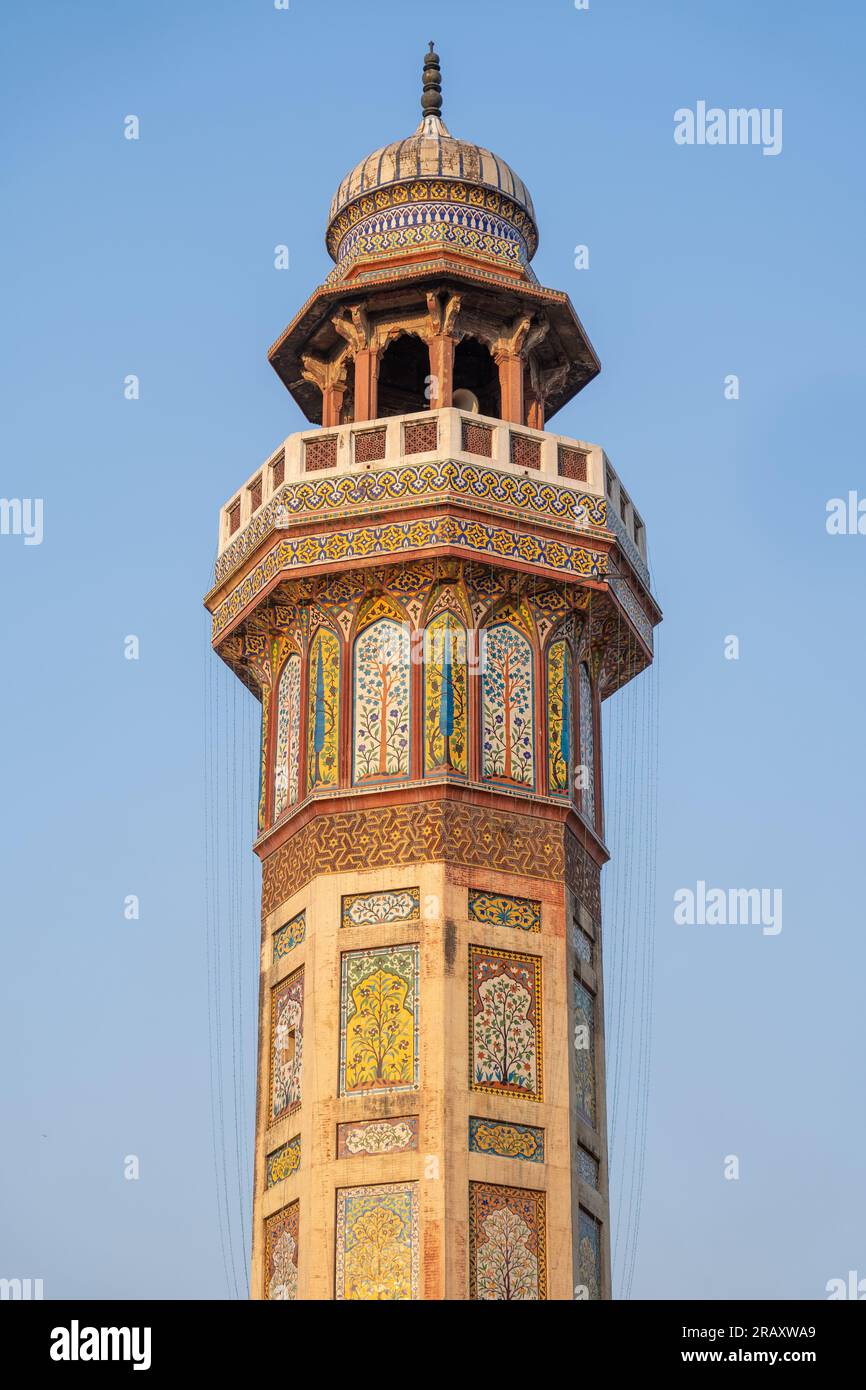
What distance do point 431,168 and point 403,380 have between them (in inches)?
93.7

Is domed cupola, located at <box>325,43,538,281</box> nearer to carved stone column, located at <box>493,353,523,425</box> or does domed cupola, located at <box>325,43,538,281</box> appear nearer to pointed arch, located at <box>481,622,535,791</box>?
carved stone column, located at <box>493,353,523,425</box>

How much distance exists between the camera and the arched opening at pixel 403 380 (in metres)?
28.4

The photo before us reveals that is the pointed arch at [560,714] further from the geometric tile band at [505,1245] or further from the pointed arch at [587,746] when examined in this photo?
the geometric tile band at [505,1245]

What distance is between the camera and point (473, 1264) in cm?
2192

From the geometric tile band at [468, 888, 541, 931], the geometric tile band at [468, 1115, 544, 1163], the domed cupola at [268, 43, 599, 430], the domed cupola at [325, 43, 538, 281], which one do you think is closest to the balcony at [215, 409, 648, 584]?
the domed cupola at [268, 43, 599, 430]

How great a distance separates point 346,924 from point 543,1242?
3421 millimetres

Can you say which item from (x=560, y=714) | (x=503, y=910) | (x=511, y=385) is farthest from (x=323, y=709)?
(x=511, y=385)

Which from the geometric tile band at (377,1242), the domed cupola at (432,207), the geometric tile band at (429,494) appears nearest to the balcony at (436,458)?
the geometric tile band at (429,494)

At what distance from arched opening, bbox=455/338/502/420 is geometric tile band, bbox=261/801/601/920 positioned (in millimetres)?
6234

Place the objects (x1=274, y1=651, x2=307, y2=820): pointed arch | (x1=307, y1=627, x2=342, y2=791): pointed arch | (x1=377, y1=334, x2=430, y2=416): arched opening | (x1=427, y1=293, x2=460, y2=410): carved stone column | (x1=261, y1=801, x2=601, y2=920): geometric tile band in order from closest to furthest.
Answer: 1. (x1=261, y1=801, x2=601, y2=920): geometric tile band
2. (x1=307, y1=627, x2=342, y2=791): pointed arch
3. (x1=274, y1=651, x2=307, y2=820): pointed arch
4. (x1=427, y1=293, x2=460, y2=410): carved stone column
5. (x1=377, y1=334, x2=430, y2=416): arched opening

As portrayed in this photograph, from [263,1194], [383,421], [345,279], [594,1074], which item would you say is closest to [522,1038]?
[594,1074]

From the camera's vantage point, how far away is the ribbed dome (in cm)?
2767

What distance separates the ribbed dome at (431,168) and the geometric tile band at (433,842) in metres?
7.59
